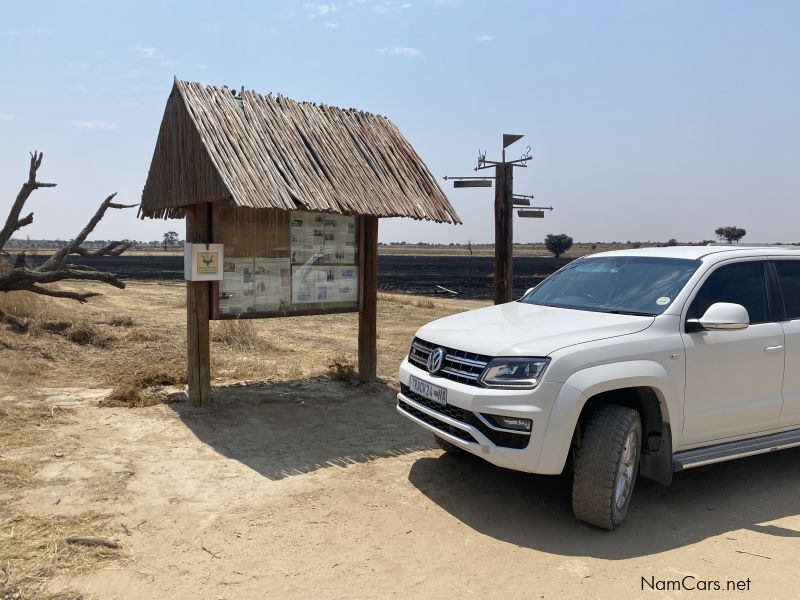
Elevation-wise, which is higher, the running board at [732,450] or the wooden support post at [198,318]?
the wooden support post at [198,318]

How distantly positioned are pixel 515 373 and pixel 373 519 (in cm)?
148

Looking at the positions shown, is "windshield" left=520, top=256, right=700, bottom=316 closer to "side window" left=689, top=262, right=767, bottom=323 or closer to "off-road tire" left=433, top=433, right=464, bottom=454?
"side window" left=689, top=262, right=767, bottom=323

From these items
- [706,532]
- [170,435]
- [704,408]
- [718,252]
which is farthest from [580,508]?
[170,435]

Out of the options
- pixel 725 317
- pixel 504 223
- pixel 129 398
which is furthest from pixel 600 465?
pixel 504 223

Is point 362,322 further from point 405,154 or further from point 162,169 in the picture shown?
point 162,169

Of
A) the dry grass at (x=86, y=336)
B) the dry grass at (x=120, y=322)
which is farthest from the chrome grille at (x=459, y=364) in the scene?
the dry grass at (x=120, y=322)

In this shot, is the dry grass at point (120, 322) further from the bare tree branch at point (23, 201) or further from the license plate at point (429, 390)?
the license plate at point (429, 390)

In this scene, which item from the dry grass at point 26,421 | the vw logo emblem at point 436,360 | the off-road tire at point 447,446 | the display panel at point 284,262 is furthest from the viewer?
the display panel at point 284,262

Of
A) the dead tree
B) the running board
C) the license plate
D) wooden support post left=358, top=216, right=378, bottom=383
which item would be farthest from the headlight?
the dead tree

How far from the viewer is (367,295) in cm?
872

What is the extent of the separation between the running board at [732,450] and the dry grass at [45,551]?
3.91m

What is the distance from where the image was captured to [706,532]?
15.0 ft

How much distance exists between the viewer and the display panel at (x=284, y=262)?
7.46 meters

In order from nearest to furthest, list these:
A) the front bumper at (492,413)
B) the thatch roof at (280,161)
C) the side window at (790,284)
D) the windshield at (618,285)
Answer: the front bumper at (492,413) → the windshield at (618,285) → the side window at (790,284) → the thatch roof at (280,161)
